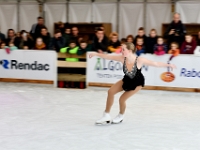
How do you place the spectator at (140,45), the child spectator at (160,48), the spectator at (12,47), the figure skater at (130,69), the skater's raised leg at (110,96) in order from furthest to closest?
the spectator at (12,47), the spectator at (140,45), the child spectator at (160,48), the skater's raised leg at (110,96), the figure skater at (130,69)

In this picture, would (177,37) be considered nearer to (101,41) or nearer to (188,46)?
(188,46)

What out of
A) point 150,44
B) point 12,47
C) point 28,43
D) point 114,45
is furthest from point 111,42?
point 12,47

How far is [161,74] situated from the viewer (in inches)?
348

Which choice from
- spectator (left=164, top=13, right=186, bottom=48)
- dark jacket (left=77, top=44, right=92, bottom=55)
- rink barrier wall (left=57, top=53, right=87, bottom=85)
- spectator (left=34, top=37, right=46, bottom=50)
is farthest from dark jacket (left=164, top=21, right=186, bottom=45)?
spectator (left=34, top=37, right=46, bottom=50)

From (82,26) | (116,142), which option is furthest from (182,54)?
(82,26)

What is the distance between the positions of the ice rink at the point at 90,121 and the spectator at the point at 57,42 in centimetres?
136

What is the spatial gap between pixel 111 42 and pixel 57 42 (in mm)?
1491

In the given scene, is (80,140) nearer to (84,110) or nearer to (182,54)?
(84,110)

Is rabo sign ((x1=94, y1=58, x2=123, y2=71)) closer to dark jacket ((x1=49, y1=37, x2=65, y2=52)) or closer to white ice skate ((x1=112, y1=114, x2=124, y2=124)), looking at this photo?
dark jacket ((x1=49, y1=37, x2=65, y2=52))

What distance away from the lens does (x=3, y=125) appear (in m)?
5.80

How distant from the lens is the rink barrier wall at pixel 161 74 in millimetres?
8594

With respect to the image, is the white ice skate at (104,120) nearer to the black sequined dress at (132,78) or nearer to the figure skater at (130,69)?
the figure skater at (130,69)

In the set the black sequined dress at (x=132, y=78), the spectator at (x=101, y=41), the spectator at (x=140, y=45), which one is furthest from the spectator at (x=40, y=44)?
the black sequined dress at (x=132, y=78)

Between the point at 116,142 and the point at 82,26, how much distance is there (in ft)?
29.4
